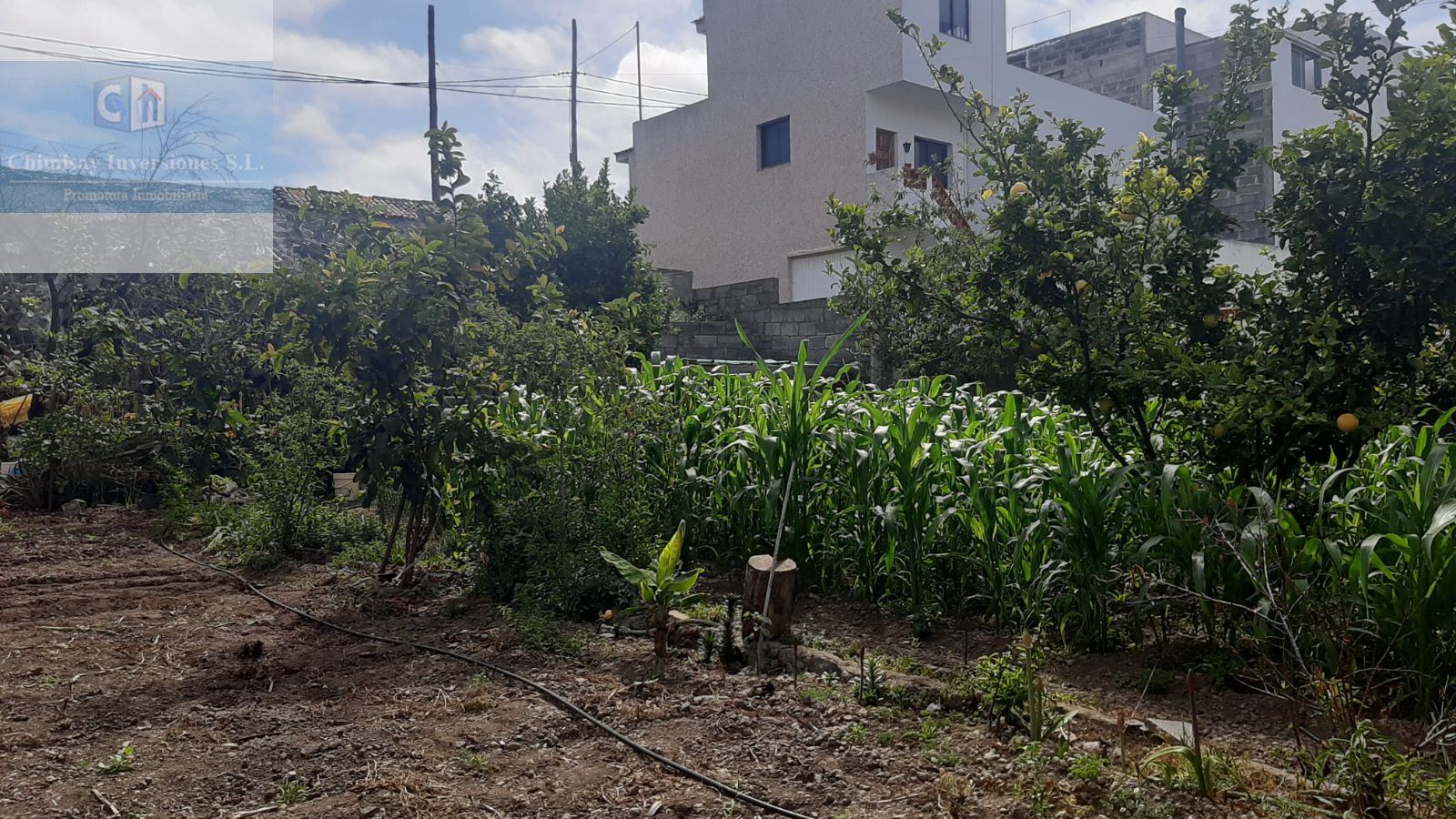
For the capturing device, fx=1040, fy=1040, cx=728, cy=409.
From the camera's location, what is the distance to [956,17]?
1764cm

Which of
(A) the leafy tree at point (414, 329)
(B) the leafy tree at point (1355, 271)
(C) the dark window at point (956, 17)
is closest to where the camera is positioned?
(B) the leafy tree at point (1355, 271)

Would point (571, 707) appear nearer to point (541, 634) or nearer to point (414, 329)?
point (541, 634)

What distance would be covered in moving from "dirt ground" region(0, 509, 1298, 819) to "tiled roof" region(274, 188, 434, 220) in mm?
1858

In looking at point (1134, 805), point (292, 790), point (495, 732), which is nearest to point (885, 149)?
point (495, 732)

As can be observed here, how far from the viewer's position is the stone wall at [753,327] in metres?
12.9

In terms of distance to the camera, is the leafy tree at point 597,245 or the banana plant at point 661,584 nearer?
the banana plant at point 661,584

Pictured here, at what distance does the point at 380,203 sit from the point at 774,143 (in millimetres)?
14615

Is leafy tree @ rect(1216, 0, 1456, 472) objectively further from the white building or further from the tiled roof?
the white building

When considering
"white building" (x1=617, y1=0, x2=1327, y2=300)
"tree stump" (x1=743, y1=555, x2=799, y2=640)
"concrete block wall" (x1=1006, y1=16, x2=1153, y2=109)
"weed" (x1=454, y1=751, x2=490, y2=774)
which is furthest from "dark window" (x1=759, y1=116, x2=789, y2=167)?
"weed" (x1=454, y1=751, x2=490, y2=774)

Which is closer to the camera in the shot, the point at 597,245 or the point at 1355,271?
the point at 1355,271

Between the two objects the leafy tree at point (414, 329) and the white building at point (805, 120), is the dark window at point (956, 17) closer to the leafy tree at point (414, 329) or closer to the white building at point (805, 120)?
the white building at point (805, 120)

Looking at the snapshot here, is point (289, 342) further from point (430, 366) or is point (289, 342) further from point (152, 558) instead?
point (152, 558)

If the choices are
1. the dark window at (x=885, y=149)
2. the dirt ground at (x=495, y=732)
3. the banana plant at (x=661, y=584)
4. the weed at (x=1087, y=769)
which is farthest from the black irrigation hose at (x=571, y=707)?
the dark window at (x=885, y=149)

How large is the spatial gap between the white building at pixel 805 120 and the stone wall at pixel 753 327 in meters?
2.71
